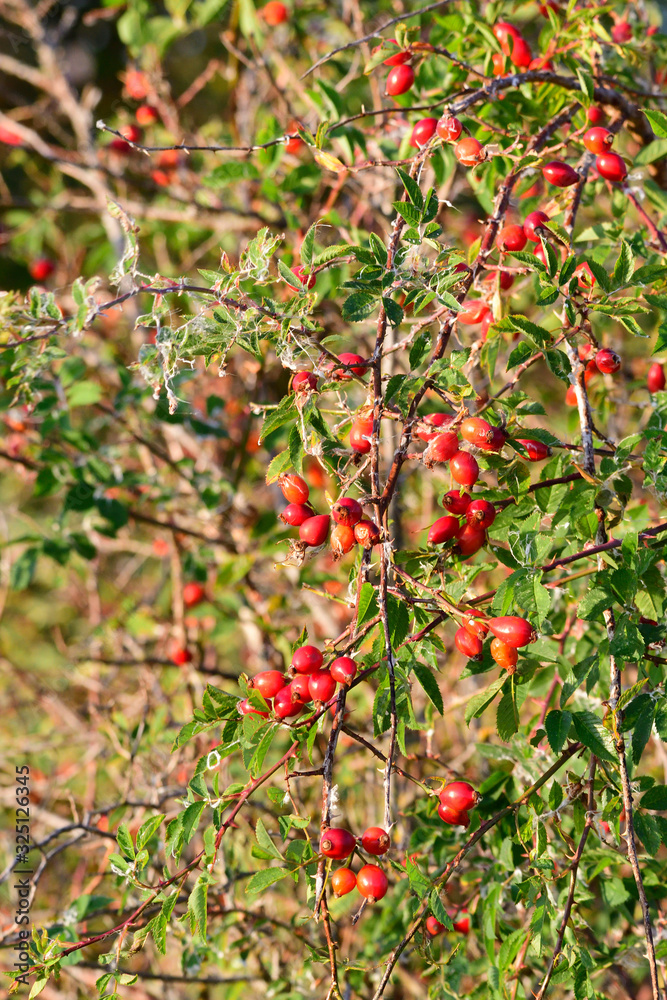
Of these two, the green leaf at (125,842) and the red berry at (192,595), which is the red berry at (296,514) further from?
the red berry at (192,595)

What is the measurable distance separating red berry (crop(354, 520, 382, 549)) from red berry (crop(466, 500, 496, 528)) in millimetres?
155

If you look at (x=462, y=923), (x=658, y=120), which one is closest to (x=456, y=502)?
(x=658, y=120)

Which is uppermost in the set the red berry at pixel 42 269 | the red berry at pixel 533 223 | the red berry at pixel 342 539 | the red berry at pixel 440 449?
the red berry at pixel 533 223

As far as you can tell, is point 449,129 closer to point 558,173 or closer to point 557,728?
point 558,173

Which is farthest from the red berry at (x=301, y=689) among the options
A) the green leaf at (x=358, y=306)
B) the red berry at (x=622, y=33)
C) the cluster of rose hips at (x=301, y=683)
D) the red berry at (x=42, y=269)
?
the red berry at (x=42, y=269)

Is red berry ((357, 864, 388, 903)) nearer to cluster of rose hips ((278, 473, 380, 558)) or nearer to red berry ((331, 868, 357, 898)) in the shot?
red berry ((331, 868, 357, 898))

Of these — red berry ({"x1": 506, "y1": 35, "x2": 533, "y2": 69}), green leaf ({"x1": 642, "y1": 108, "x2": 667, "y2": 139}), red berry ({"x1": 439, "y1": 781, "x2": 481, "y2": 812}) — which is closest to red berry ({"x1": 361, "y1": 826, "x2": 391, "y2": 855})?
red berry ({"x1": 439, "y1": 781, "x2": 481, "y2": 812})

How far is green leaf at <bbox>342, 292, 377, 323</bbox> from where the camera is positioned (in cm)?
118

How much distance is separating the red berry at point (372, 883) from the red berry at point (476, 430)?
2.14 ft

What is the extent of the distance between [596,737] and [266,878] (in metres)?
0.54

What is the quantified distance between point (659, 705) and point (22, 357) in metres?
1.24

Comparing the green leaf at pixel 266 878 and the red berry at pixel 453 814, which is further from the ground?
the green leaf at pixel 266 878

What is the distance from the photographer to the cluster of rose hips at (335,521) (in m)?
1.12

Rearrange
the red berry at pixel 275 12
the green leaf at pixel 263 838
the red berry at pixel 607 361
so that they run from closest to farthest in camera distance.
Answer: the green leaf at pixel 263 838 < the red berry at pixel 607 361 < the red berry at pixel 275 12
